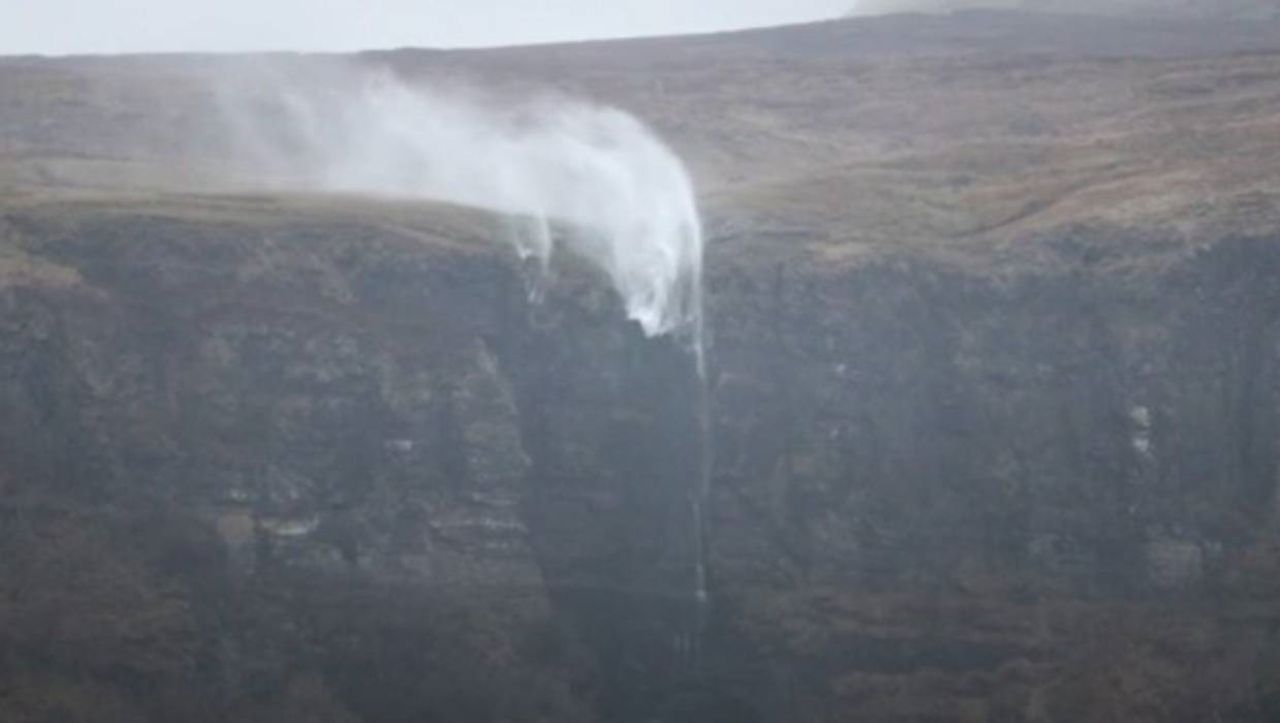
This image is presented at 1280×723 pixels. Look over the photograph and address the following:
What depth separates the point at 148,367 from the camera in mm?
97562

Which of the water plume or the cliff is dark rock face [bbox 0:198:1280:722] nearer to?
the cliff

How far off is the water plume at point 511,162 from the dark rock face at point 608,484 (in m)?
2.23

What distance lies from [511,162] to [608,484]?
2718cm

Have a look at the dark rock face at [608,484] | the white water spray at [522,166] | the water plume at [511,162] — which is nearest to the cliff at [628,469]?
the dark rock face at [608,484]

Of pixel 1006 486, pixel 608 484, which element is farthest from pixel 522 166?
pixel 1006 486

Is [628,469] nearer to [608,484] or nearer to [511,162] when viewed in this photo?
[608,484]

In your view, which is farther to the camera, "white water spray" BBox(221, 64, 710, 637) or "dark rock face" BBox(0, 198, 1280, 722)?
"white water spray" BBox(221, 64, 710, 637)

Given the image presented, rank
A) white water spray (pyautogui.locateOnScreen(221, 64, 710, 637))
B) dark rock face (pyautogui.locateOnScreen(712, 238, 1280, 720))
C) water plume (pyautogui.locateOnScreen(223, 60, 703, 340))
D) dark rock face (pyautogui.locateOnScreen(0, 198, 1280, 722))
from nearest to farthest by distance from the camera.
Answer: dark rock face (pyautogui.locateOnScreen(0, 198, 1280, 722))
dark rock face (pyautogui.locateOnScreen(712, 238, 1280, 720))
white water spray (pyautogui.locateOnScreen(221, 64, 710, 637))
water plume (pyautogui.locateOnScreen(223, 60, 703, 340))

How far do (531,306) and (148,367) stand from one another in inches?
573

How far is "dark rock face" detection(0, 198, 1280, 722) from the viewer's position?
92.8 meters

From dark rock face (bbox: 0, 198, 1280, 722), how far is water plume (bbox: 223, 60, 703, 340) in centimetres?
223

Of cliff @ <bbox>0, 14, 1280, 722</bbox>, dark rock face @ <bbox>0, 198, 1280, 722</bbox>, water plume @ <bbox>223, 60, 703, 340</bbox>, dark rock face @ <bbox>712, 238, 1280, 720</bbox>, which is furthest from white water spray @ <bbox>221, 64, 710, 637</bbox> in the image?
dark rock face @ <bbox>712, 238, 1280, 720</bbox>

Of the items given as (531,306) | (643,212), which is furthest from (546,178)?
(531,306)

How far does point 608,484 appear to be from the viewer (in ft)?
326
